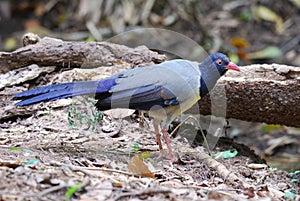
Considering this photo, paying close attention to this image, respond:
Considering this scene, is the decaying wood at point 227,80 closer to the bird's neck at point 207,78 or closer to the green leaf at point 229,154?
the bird's neck at point 207,78

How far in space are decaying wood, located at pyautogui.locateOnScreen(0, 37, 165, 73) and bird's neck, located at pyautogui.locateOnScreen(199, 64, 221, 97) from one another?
88 centimetres

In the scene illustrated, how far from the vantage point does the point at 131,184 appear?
3.44 meters

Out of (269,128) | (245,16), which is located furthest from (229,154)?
(245,16)

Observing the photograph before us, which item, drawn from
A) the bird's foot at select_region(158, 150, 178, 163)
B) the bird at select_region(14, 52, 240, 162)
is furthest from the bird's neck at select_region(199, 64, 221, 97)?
the bird's foot at select_region(158, 150, 178, 163)

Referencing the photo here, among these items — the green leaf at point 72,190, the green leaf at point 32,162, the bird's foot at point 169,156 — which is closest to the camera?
the green leaf at point 72,190

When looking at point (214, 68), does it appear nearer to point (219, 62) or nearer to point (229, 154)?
point (219, 62)

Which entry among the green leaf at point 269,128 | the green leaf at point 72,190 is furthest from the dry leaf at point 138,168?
the green leaf at point 269,128

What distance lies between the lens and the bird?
4.36 metres

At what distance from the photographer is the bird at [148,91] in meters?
4.36

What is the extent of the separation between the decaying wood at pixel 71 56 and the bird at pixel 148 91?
3.02 feet

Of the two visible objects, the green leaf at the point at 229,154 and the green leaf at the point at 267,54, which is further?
the green leaf at the point at 267,54

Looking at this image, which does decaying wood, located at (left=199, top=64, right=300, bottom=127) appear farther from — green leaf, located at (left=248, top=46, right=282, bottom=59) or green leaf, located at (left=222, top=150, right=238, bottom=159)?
green leaf, located at (left=248, top=46, right=282, bottom=59)

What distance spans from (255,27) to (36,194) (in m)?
7.82

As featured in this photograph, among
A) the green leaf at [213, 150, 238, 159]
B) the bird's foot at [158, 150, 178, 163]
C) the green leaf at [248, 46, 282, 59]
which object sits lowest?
the green leaf at [248, 46, 282, 59]
